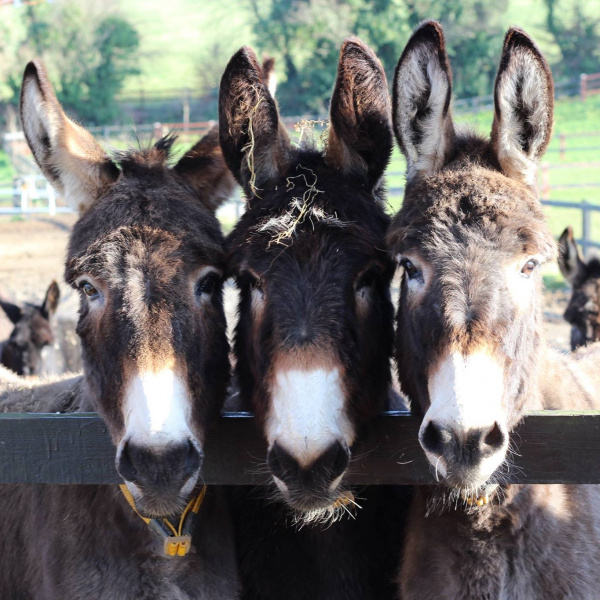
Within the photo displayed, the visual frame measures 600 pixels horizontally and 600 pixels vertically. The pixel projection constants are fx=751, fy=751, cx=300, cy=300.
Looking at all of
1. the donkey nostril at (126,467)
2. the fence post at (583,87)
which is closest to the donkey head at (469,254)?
the donkey nostril at (126,467)

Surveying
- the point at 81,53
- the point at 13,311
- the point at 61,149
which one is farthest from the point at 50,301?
the point at 81,53

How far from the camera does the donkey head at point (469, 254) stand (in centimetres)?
234

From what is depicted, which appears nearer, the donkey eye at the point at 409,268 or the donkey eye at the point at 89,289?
the donkey eye at the point at 409,268

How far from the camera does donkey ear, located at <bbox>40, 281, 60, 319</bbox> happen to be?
8.73 meters

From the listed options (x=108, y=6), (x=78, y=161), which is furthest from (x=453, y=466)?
(x=108, y=6)

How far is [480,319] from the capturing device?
2.47 meters

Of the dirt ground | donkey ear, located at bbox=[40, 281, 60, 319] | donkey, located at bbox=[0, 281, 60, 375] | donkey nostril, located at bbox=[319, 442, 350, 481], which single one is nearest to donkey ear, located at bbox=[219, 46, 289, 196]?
donkey nostril, located at bbox=[319, 442, 350, 481]

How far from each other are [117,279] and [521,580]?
6.19ft

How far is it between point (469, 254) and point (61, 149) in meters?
1.80

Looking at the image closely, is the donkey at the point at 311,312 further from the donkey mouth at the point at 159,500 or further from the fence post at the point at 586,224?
the fence post at the point at 586,224

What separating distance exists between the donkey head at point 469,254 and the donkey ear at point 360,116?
136mm

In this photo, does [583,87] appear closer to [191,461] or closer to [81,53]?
[81,53]

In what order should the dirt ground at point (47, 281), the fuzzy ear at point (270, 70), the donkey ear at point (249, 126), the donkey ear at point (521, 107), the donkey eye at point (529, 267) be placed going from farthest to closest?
the dirt ground at point (47, 281) → the fuzzy ear at point (270, 70) → the donkey ear at point (249, 126) → the donkey ear at point (521, 107) → the donkey eye at point (529, 267)

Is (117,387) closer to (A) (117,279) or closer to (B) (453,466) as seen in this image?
(A) (117,279)
